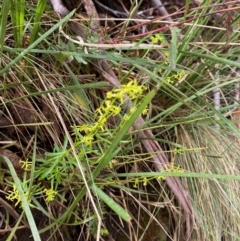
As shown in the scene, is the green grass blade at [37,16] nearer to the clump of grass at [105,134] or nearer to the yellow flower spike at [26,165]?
the clump of grass at [105,134]

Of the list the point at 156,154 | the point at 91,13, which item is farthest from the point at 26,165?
the point at 91,13

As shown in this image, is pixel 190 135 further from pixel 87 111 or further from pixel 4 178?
pixel 4 178

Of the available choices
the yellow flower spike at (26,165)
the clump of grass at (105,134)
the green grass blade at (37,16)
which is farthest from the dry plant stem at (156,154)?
the yellow flower spike at (26,165)

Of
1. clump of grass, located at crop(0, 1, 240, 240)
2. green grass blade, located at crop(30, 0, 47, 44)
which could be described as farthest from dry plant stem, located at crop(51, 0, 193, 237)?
green grass blade, located at crop(30, 0, 47, 44)

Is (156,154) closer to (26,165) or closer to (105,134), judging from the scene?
(105,134)

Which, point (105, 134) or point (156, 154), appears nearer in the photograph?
point (105, 134)

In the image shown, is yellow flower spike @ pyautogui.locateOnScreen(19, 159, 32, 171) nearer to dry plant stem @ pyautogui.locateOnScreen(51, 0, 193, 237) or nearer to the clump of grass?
the clump of grass

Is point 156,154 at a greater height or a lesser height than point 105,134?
lesser

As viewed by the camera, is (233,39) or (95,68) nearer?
(95,68)

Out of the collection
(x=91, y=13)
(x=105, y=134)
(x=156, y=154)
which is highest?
(x=91, y=13)

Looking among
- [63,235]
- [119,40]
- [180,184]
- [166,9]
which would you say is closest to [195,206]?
[180,184]

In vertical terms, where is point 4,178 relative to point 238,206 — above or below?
above
